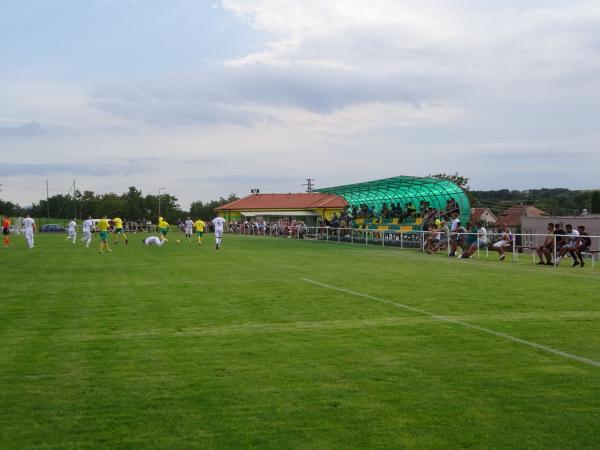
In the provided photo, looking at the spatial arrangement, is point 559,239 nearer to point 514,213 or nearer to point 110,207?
point 514,213

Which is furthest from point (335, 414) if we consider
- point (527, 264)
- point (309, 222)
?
point (309, 222)

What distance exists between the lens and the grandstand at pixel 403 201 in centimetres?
3577

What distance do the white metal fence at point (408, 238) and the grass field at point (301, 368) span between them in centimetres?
1062

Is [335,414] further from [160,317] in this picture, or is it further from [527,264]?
[527,264]

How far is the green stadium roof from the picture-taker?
3588 centimetres

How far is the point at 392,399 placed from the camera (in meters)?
5.61

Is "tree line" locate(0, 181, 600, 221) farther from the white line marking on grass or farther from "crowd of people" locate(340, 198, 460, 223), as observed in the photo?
the white line marking on grass

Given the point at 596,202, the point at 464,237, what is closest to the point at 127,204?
the point at 596,202

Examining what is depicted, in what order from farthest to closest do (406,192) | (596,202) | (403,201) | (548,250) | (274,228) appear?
(596,202)
(274,228)
(403,201)
(406,192)
(548,250)

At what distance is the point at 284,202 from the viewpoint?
86.0 meters

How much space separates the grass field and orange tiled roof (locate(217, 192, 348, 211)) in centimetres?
6329

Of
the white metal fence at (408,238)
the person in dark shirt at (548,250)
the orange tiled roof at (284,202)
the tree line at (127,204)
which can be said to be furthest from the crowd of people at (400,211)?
the tree line at (127,204)

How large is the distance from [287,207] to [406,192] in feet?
134

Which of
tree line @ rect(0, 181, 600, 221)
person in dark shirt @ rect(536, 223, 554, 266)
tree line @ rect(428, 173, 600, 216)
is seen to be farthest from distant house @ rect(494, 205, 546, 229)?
person in dark shirt @ rect(536, 223, 554, 266)
